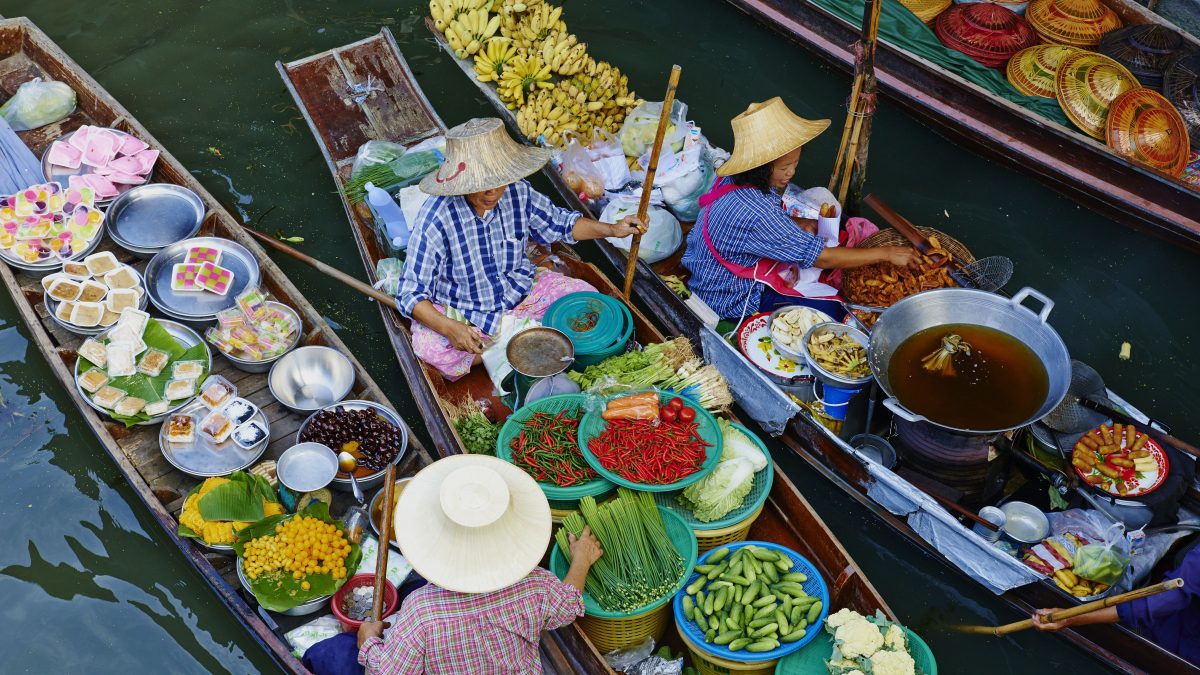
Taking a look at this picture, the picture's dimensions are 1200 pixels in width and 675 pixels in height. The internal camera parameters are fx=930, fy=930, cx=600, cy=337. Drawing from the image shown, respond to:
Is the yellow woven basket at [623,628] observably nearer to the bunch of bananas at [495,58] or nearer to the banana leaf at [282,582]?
the banana leaf at [282,582]

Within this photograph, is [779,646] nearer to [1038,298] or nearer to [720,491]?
[720,491]

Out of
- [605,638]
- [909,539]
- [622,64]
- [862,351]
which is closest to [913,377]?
[862,351]

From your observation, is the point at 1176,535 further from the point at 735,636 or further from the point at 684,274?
the point at 684,274

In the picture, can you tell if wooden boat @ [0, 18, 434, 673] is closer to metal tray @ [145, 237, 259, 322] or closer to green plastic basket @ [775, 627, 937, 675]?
metal tray @ [145, 237, 259, 322]

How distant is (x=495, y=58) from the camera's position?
6.62 meters

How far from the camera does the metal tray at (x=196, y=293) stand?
554 cm

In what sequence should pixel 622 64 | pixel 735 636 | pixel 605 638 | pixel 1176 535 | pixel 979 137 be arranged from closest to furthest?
pixel 735 636 < pixel 605 638 < pixel 1176 535 < pixel 979 137 < pixel 622 64

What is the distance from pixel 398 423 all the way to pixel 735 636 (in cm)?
209

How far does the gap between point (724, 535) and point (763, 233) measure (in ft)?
5.62

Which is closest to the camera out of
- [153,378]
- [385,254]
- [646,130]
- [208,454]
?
[208,454]

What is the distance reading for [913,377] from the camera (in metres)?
4.75

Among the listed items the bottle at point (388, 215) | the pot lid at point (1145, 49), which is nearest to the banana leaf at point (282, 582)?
the bottle at point (388, 215)

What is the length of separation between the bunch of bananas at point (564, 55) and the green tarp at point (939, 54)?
2.43 meters

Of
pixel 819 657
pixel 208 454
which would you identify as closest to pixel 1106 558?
pixel 819 657
